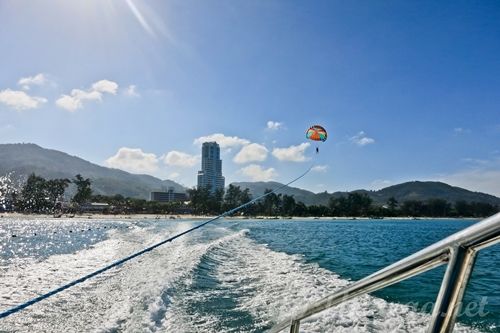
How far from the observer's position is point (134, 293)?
837 cm

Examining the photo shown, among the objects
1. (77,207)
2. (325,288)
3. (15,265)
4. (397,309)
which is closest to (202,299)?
(325,288)

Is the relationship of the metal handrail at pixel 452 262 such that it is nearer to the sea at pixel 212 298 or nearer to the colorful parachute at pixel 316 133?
the sea at pixel 212 298

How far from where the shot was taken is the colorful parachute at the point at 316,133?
17.4 m

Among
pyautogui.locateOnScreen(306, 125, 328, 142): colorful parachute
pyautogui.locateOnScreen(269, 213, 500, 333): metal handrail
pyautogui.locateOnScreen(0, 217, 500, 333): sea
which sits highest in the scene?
pyautogui.locateOnScreen(306, 125, 328, 142): colorful parachute

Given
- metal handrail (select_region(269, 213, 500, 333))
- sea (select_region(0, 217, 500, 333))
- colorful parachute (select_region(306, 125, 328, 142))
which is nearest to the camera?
metal handrail (select_region(269, 213, 500, 333))

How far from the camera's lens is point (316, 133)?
1761 cm

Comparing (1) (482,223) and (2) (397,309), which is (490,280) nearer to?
(2) (397,309)

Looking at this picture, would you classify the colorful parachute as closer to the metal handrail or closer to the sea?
the sea

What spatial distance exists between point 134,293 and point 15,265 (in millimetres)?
7846

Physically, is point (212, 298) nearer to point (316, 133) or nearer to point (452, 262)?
point (452, 262)

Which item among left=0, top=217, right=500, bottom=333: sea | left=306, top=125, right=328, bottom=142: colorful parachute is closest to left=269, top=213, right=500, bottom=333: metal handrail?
left=0, top=217, right=500, bottom=333: sea

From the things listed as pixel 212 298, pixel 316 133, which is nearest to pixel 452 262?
pixel 212 298

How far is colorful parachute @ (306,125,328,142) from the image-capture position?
1744 cm

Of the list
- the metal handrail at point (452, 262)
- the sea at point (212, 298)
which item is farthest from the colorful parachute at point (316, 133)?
the metal handrail at point (452, 262)
